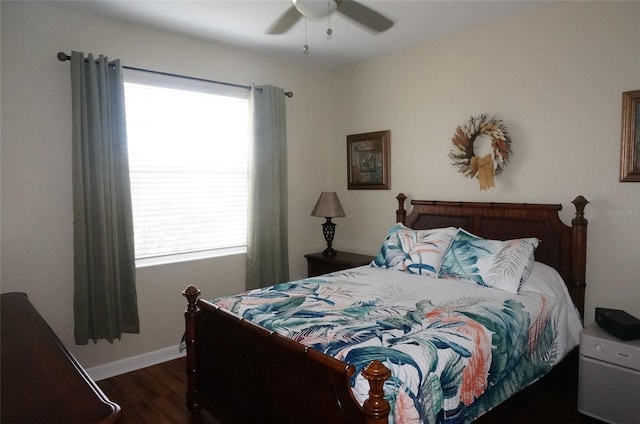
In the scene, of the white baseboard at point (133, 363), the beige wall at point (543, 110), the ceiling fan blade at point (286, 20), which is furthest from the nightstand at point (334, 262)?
the ceiling fan blade at point (286, 20)

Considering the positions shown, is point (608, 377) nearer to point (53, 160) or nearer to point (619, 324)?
point (619, 324)

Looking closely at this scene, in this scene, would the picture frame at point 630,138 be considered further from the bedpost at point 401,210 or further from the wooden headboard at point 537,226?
the bedpost at point 401,210

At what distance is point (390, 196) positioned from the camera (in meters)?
4.00

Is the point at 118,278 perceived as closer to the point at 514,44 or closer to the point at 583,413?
the point at 583,413

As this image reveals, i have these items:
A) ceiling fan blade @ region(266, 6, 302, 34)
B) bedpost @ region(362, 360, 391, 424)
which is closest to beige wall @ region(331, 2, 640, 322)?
ceiling fan blade @ region(266, 6, 302, 34)

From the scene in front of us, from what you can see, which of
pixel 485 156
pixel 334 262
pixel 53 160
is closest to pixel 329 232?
pixel 334 262

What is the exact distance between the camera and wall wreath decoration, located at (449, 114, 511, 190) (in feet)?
10.2

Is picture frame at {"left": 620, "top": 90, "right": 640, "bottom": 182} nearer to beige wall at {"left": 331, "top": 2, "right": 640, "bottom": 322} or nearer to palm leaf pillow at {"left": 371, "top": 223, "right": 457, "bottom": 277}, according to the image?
beige wall at {"left": 331, "top": 2, "right": 640, "bottom": 322}

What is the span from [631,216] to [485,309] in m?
1.26

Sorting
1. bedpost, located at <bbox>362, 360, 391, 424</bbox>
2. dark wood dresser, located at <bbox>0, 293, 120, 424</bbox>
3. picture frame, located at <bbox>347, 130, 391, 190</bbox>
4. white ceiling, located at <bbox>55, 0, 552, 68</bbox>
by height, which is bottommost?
bedpost, located at <bbox>362, 360, 391, 424</bbox>

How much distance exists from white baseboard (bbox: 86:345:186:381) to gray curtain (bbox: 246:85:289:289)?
87 centimetres

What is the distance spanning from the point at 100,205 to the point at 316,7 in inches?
79.3

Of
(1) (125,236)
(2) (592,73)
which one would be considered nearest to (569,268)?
(2) (592,73)

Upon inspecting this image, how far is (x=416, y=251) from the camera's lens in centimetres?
308
